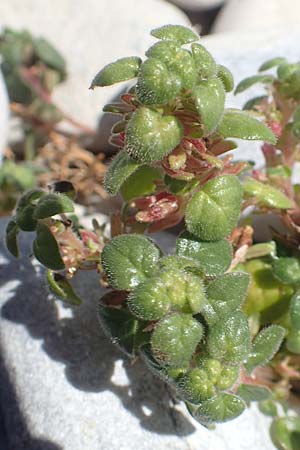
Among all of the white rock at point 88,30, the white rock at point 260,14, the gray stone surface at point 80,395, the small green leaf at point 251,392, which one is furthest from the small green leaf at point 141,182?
the white rock at point 260,14

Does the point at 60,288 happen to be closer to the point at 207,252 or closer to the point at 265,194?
the point at 207,252

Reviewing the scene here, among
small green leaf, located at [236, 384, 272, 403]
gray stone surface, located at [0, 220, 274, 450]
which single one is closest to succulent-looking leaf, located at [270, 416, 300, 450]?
gray stone surface, located at [0, 220, 274, 450]

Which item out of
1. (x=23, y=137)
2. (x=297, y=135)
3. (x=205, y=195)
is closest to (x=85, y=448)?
(x=205, y=195)

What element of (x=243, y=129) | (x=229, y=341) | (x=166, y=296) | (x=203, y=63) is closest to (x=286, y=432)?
(x=229, y=341)

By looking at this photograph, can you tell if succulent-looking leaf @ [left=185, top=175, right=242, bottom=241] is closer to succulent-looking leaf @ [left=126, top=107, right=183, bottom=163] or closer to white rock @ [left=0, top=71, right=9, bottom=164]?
succulent-looking leaf @ [left=126, top=107, right=183, bottom=163]

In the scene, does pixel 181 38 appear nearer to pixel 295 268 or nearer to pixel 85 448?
pixel 295 268

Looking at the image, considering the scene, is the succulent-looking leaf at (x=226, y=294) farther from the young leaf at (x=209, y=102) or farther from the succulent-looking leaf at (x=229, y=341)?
the young leaf at (x=209, y=102)

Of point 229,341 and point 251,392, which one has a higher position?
point 229,341
